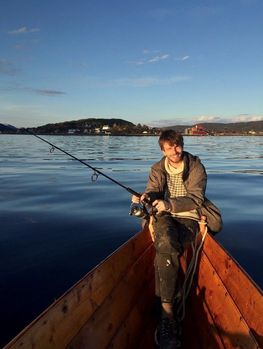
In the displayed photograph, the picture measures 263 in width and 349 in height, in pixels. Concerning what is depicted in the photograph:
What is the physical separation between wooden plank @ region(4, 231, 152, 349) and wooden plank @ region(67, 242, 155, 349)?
8 cm

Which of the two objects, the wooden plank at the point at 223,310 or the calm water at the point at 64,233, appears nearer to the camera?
the wooden plank at the point at 223,310

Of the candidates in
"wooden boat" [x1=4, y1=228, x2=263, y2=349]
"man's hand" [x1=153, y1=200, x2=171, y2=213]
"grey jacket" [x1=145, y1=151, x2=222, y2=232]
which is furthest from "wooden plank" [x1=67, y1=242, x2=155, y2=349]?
"grey jacket" [x1=145, y1=151, x2=222, y2=232]

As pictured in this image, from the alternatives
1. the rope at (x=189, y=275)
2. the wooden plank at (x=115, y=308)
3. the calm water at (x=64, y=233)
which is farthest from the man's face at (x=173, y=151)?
the calm water at (x=64, y=233)

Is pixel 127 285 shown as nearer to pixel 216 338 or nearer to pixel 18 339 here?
pixel 216 338

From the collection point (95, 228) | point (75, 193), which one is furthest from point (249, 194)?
point (95, 228)

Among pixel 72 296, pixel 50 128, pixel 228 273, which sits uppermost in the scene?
pixel 72 296

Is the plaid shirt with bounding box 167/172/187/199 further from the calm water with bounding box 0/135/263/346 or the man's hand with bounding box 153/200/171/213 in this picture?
the calm water with bounding box 0/135/263/346

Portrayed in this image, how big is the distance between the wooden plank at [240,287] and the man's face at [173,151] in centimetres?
131

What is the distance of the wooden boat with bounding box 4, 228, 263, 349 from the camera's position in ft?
12.1

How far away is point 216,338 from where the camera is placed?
4758 mm

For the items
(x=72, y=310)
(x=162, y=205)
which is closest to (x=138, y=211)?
(x=162, y=205)

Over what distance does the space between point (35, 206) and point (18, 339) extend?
11421 millimetres

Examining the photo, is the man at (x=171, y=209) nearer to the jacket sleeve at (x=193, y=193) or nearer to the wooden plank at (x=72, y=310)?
the jacket sleeve at (x=193, y=193)

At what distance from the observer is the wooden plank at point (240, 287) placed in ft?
13.1
